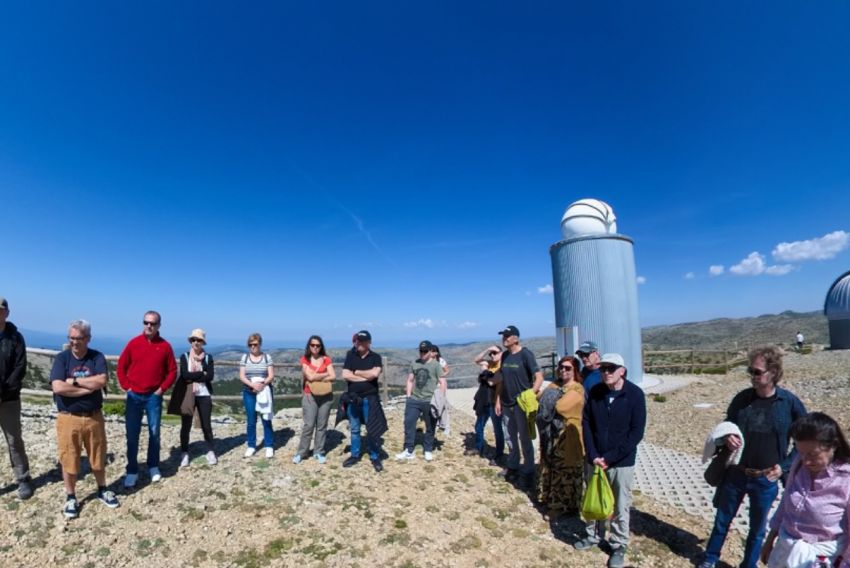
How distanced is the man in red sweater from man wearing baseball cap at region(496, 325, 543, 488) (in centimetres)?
430

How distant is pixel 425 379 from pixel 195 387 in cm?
322

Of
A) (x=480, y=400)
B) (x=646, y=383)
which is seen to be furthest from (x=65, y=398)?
(x=646, y=383)

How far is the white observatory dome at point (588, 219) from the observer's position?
12.6m

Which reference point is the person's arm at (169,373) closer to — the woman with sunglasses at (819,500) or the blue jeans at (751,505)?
the woman with sunglasses at (819,500)

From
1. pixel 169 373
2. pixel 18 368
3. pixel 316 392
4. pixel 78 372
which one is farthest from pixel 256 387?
pixel 18 368

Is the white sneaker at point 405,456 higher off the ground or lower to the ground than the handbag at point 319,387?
lower

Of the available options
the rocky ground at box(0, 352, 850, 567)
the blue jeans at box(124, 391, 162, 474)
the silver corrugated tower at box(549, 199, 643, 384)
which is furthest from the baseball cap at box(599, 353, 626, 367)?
the silver corrugated tower at box(549, 199, 643, 384)

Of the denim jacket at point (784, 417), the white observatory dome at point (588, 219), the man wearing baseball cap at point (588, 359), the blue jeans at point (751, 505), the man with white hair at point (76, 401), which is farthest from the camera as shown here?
the white observatory dome at point (588, 219)

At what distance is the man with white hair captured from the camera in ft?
13.3

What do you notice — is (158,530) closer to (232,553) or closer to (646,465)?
(232,553)

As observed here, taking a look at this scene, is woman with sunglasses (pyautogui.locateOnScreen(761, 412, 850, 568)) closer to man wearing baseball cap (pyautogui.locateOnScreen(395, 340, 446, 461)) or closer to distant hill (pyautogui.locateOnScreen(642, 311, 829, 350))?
man wearing baseball cap (pyautogui.locateOnScreen(395, 340, 446, 461))

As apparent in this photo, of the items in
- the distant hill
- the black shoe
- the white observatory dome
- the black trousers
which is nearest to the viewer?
the black trousers

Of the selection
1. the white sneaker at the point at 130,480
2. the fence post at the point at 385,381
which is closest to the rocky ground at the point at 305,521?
the white sneaker at the point at 130,480

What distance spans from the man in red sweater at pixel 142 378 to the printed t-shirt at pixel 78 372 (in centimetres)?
48
